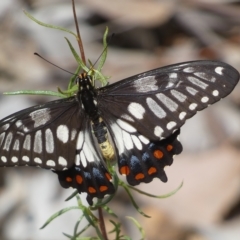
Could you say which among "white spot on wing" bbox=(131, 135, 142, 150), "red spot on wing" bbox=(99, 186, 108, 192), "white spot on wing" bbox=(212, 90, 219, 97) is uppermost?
"white spot on wing" bbox=(212, 90, 219, 97)

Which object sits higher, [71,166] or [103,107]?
[103,107]

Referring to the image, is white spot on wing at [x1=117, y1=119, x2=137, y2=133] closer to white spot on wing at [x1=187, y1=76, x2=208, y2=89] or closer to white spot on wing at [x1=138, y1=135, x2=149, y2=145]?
white spot on wing at [x1=138, y1=135, x2=149, y2=145]

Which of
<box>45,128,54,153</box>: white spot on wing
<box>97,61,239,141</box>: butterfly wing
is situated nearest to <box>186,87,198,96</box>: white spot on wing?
<box>97,61,239,141</box>: butterfly wing

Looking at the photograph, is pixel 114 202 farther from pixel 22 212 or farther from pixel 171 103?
pixel 171 103

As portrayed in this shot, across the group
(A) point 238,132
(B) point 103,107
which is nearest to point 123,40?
(A) point 238,132

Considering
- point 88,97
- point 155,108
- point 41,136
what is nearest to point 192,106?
point 155,108

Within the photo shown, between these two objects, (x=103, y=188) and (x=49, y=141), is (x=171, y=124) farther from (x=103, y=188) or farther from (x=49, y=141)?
(x=49, y=141)
